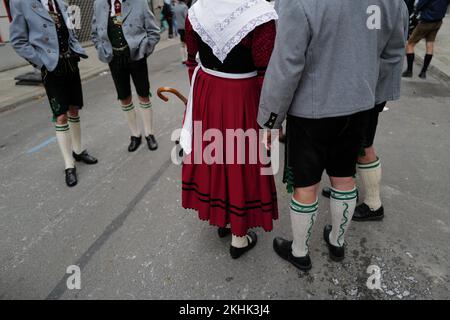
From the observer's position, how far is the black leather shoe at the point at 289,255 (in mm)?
2221

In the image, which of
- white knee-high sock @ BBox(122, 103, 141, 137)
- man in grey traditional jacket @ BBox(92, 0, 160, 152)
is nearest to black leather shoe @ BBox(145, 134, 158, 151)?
white knee-high sock @ BBox(122, 103, 141, 137)

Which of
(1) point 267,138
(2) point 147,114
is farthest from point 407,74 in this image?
(1) point 267,138

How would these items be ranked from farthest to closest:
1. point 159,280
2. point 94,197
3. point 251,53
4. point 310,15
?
point 94,197
point 159,280
point 251,53
point 310,15

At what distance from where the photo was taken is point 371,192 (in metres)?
2.63

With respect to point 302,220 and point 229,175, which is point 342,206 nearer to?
point 302,220

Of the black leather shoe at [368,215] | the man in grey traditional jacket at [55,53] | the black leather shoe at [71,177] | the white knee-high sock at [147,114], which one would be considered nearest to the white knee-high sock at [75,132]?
the man in grey traditional jacket at [55,53]

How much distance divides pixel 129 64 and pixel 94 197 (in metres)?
1.54

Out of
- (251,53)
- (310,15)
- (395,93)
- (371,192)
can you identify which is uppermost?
(310,15)

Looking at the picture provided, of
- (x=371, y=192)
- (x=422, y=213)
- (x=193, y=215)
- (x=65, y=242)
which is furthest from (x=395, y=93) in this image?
(x=65, y=242)

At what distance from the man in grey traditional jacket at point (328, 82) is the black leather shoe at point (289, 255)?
274 mm

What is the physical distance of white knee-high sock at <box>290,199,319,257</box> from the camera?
6.56 feet

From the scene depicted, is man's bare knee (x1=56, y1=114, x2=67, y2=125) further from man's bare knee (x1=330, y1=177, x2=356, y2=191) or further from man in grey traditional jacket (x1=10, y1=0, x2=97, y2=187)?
man's bare knee (x1=330, y1=177, x2=356, y2=191)
